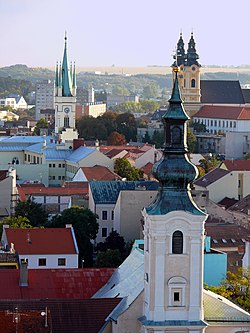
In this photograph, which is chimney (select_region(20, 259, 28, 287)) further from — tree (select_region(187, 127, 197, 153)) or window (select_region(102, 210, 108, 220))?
tree (select_region(187, 127, 197, 153))

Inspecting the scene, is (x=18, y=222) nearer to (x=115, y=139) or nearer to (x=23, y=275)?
(x=23, y=275)

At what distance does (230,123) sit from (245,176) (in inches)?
2182

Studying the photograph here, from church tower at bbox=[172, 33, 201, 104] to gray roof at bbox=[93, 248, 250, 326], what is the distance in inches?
4214

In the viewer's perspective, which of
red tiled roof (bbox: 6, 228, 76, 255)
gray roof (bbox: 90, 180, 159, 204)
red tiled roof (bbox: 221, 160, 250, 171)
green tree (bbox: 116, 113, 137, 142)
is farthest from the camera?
green tree (bbox: 116, 113, 137, 142)

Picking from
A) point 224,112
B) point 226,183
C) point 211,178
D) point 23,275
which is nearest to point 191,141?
point 224,112

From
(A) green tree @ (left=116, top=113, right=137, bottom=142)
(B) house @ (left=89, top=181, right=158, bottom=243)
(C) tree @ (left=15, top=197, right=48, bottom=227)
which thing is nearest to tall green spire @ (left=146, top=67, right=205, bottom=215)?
(B) house @ (left=89, top=181, right=158, bottom=243)

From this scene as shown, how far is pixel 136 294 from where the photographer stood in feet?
125

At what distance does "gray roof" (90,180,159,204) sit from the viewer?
2990 inches

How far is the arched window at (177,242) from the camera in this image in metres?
36.0

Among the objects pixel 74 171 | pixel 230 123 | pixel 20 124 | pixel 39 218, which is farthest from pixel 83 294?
pixel 20 124

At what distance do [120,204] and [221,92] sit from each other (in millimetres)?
91813

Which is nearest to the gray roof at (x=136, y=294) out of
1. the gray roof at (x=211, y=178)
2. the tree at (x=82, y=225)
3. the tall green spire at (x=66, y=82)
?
the tree at (x=82, y=225)

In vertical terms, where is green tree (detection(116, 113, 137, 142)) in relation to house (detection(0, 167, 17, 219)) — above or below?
below

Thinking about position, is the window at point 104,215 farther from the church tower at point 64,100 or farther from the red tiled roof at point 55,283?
the church tower at point 64,100
